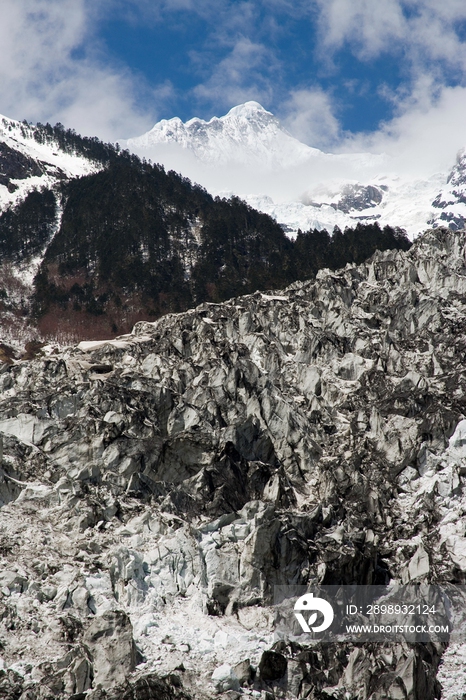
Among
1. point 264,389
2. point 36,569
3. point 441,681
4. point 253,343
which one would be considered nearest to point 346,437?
point 264,389

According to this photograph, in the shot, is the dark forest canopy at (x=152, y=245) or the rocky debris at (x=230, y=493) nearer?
the rocky debris at (x=230, y=493)

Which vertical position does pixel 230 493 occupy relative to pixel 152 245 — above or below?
below

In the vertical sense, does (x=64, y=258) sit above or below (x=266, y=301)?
above

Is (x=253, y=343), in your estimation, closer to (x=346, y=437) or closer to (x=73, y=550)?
(x=346, y=437)

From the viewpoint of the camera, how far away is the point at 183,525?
147 feet

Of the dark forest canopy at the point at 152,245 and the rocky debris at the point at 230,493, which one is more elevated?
the dark forest canopy at the point at 152,245

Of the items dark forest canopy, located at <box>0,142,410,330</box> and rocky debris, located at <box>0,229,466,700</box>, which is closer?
rocky debris, located at <box>0,229,466,700</box>

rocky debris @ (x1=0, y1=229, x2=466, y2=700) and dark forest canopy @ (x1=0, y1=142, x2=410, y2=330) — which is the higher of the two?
dark forest canopy @ (x1=0, y1=142, x2=410, y2=330)

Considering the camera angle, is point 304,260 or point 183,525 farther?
point 304,260

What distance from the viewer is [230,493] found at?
51.7m

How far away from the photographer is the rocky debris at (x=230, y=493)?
3431 cm

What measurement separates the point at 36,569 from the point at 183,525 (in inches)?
406

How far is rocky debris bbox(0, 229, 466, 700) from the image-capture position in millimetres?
34312

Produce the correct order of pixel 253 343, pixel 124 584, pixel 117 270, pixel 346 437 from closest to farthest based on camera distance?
pixel 124 584, pixel 346 437, pixel 253 343, pixel 117 270
